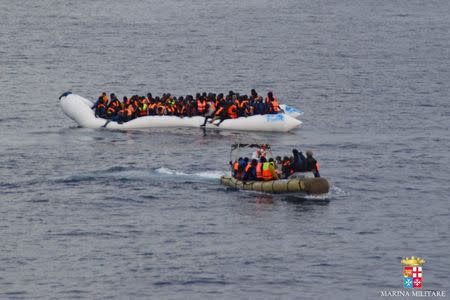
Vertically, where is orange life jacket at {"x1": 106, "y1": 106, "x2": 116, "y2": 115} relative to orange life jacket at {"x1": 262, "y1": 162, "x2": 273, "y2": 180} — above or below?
above

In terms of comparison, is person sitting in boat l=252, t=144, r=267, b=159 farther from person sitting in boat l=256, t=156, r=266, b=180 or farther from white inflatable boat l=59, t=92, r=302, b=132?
white inflatable boat l=59, t=92, r=302, b=132

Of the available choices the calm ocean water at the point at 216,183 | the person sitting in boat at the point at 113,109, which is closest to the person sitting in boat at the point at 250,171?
the calm ocean water at the point at 216,183

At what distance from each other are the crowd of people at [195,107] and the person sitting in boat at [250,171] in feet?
45.0

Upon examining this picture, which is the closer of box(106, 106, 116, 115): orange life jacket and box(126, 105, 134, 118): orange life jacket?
box(126, 105, 134, 118): orange life jacket

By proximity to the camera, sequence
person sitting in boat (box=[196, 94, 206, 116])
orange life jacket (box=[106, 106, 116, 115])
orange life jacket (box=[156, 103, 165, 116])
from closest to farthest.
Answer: person sitting in boat (box=[196, 94, 206, 116])
orange life jacket (box=[156, 103, 165, 116])
orange life jacket (box=[106, 106, 116, 115])

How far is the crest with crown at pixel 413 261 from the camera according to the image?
37031 mm

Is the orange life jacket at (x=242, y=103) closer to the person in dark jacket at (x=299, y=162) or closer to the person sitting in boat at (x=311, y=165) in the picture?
the person in dark jacket at (x=299, y=162)

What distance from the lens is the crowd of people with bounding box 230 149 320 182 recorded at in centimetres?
4441

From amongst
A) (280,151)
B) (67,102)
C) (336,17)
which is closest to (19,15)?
(336,17)

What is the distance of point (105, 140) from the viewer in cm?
5769

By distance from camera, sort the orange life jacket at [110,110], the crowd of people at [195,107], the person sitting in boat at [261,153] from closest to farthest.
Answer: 1. the person sitting in boat at [261,153]
2. the crowd of people at [195,107]
3. the orange life jacket at [110,110]

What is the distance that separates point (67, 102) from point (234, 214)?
20504mm

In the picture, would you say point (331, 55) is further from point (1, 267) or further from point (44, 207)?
point (1, 267)

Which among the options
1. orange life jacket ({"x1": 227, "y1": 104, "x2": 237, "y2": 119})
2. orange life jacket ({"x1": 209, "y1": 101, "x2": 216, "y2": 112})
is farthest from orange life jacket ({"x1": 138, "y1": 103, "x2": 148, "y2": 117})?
orange life jacket ({"x1": 227, "y1": 104, "x2": 237, "y2": 119})
